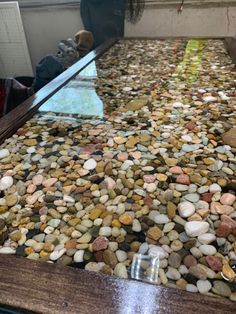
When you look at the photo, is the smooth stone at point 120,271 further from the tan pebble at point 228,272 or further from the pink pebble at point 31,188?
the pink pebble at point 31,188

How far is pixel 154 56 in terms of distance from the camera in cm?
156

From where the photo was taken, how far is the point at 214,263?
46 cm

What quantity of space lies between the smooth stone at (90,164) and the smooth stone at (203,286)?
37cm

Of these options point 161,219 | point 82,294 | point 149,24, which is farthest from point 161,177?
point 149,24

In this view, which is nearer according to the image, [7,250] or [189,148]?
[7,250]

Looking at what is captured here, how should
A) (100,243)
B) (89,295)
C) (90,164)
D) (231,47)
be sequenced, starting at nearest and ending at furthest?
1. (89,295)
2. (100,243)
3. (90,164)
4. (231,47)

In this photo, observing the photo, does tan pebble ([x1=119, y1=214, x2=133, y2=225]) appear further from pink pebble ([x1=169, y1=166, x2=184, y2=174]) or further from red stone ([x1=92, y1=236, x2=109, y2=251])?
pink pebble ([x1=169, y1=166, x2=184, y2=174])

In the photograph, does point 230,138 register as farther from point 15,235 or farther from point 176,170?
point 15,235

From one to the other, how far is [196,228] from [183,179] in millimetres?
152

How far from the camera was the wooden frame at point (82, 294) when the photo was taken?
0.38 meters

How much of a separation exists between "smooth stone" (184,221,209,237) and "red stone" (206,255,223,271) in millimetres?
51

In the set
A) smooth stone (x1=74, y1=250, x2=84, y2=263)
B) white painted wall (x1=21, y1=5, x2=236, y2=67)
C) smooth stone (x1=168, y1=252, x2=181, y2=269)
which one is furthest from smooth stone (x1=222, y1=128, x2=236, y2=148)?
white painted wall (x1=21, y1=5, x2=236, y2=67)

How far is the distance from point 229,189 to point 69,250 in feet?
1.22

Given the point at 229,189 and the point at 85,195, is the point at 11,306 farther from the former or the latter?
the point at 229,189
